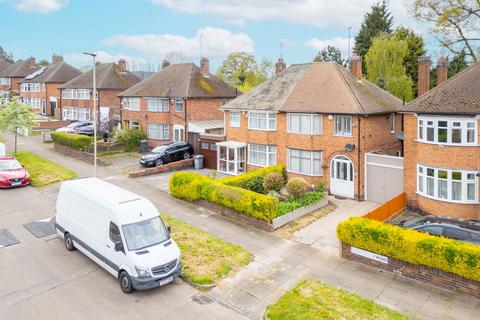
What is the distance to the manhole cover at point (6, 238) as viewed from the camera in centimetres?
1727

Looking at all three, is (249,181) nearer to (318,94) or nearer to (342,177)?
(342,177)

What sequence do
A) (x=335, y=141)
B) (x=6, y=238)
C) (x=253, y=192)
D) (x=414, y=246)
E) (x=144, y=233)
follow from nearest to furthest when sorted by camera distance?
(x=144, y=233), (x=414, y=246), (x=6, y=238), (x=253, y=192), (x=335, y=141)

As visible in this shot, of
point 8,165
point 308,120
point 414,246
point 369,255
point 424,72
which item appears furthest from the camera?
point 8,165

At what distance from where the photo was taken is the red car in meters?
25.9

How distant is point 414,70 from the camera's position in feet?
155

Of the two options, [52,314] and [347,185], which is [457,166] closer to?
[347,185]

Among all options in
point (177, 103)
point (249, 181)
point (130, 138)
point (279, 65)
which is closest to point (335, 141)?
point (249, 181)

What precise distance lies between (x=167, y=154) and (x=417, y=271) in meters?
22.6

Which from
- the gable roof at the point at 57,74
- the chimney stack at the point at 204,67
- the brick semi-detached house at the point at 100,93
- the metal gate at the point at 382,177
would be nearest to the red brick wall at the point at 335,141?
the metal gate at the point at 382,177

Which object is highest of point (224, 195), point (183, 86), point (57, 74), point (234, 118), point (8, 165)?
point (57, 74)

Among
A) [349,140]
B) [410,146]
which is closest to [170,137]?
[349,140]

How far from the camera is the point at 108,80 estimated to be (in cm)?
5066

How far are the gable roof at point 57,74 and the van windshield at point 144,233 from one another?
5484cm

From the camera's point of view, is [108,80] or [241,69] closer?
[108,80]
